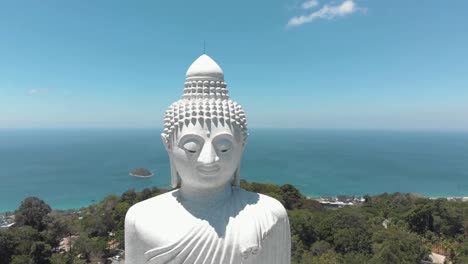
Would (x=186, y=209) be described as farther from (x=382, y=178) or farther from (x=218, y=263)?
(x=382, y=178)

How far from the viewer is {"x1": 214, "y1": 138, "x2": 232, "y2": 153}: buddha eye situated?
12.5ft

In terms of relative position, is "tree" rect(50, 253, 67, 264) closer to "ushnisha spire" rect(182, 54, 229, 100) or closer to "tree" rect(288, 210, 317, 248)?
"tree" rect(288, 210, 317, 248)

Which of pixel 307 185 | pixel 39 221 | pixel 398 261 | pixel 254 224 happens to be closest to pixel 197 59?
pixel 254 224

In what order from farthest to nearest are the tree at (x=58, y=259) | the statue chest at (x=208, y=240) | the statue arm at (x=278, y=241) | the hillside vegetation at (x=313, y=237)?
1. the hillside vegetation at (x=313, y=237)
2. the tree at (x=58, y=259)
3. the statue arm at (x=278, y=241)
4. the statue chest at (x=208, y=240)

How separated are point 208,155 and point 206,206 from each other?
799 mm

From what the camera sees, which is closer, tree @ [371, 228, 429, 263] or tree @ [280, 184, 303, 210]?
tree @ [371, 228, 429, 263]

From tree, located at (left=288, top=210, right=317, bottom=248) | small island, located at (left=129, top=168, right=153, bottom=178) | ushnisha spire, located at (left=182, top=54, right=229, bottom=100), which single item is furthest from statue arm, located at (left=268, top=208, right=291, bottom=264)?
small island, located at (left=129, top=168, right=153, bottom=178)

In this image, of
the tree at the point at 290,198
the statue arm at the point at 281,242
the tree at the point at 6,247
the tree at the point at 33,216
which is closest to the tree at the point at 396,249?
the tree at the point at 290,198

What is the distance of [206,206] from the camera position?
4023mm

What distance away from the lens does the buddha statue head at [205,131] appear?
378 centimetres

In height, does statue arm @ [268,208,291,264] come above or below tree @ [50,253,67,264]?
above

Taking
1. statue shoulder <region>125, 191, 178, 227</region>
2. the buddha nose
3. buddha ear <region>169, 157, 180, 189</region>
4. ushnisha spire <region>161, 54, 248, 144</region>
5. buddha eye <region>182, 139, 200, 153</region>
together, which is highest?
ushnisha spire <region>161, 54, 248, 144</region>

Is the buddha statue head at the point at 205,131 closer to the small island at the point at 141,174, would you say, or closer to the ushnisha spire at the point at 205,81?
the ushnisha spire at the point at 205,81

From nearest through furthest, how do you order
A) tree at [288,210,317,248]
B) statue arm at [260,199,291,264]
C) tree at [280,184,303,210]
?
statue arm at [260,199,291,264] < tree at [288,210,317,248] < tree at [280,184,303,210]
